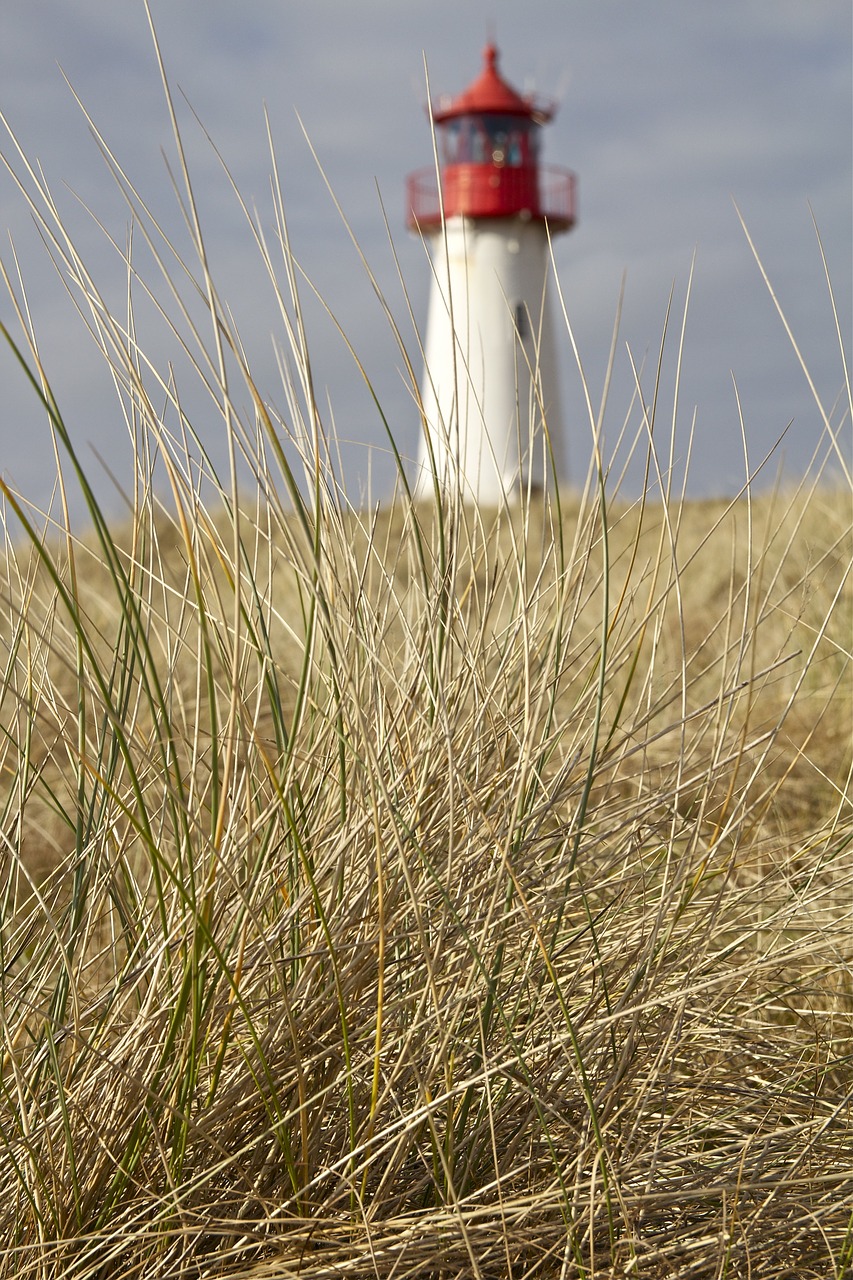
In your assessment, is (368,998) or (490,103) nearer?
(368,998)

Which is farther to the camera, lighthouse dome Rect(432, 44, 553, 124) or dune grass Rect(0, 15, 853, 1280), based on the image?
lighthouse dome Rect(432, 44, 553, 124)

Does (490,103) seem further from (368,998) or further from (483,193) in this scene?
(368,998)

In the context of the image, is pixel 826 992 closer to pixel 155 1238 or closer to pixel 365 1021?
pixel 365 1021

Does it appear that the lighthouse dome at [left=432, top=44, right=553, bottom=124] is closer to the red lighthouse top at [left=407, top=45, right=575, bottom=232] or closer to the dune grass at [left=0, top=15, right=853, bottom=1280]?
the red lighthouse top at [left=407, top=45, right=575, bottom=232]

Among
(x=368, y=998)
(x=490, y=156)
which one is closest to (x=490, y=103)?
(x=490, y=156)

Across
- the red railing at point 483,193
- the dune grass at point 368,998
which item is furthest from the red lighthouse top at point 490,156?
the dune grass at point 368,998

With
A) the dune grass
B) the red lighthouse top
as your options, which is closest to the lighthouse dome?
the red lighthouse top

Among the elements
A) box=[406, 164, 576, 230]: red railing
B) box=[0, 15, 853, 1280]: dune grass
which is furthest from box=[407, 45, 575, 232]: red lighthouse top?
box=[0, 15, 853, 1280]: dune grass

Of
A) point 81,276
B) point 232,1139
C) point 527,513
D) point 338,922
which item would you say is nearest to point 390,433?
point 527,513

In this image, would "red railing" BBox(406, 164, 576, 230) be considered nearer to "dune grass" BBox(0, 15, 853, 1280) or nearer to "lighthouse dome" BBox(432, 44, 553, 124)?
"lighthouse dome" BBox(432, 44, 553, 124)

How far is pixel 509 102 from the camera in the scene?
14.8 meters

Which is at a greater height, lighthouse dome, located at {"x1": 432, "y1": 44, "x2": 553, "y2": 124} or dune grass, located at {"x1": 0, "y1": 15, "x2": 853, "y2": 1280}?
lighthouse dome, located at {"x1": 432, "y1": 44, "x2": 553, "y2": 124}

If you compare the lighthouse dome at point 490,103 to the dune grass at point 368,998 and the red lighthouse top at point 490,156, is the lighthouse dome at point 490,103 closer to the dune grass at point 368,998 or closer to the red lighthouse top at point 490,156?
the red lighthouse top at point 490,156

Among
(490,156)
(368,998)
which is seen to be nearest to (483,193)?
(490,156)
